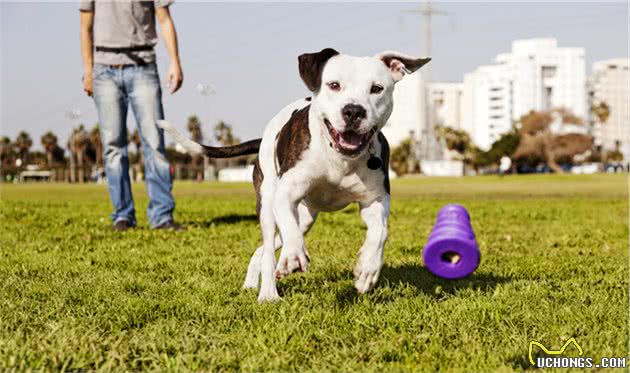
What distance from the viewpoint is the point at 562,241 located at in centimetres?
926

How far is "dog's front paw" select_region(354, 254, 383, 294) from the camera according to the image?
4777 mm

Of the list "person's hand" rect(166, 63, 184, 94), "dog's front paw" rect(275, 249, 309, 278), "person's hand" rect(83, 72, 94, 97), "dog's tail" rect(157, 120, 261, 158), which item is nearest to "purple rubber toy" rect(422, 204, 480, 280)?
"dog's front paw" rect(275, 249, 309, 278)

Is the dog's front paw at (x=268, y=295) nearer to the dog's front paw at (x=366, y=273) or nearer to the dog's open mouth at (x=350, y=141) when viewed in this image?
the dog's front paw at (x=366, y=273)

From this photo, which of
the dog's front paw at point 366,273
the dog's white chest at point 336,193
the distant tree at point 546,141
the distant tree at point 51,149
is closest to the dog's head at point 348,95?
the dog's white chest at point 336,193

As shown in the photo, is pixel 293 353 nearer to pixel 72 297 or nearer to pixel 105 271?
pixel 72 297

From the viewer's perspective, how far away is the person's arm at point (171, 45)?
32.2ft

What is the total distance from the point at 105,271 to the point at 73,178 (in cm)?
10848

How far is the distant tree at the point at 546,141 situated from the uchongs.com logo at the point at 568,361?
383ft

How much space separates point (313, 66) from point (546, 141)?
117 metres

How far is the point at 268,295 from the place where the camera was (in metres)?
4.85

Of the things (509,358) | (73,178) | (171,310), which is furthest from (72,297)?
(73,178)

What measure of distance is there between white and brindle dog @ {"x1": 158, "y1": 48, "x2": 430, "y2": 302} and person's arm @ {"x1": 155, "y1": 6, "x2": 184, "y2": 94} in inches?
191

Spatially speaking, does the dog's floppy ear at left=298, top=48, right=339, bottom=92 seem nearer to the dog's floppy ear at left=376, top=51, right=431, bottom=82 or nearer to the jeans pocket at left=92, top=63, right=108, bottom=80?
the dog's floppy ear at left=376, top=51, right=431, bottom=82

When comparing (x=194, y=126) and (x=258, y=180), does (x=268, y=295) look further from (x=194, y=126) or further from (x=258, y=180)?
(x=194, y=126)
